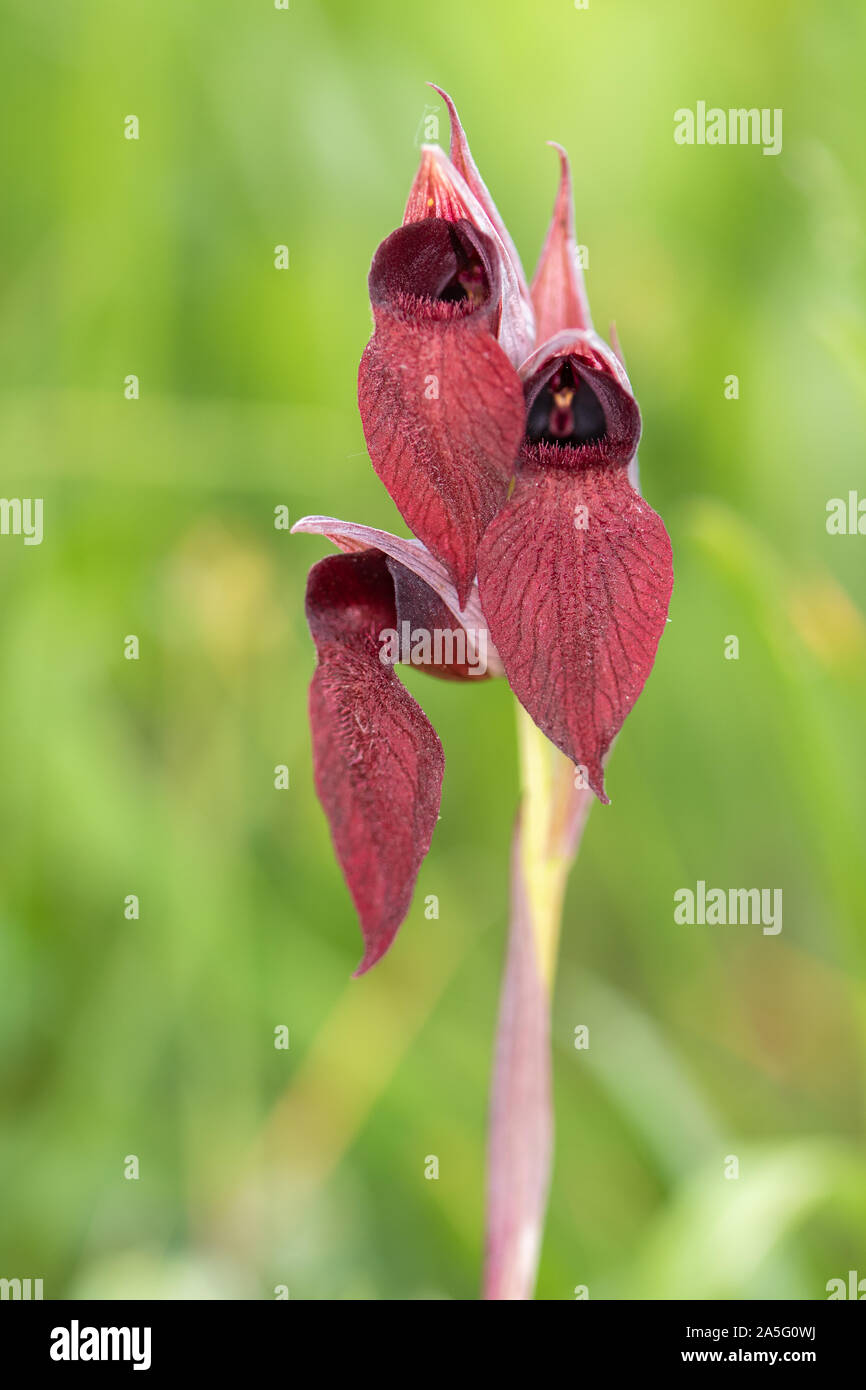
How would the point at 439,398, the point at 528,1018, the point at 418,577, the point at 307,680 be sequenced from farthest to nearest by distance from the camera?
the point at 307,680
the point at 528,1018
the point at 418,577
the point at 439,398

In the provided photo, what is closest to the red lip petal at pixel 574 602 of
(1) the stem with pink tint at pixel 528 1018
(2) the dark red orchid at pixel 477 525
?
(2) the dark red orchid at pixel 477 525

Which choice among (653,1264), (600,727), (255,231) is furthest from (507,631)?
(255,231)

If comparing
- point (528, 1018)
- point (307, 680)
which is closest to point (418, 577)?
point (528, 1018)

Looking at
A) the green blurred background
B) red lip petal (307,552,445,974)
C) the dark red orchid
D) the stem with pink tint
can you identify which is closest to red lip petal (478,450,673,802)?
the dark red orchid

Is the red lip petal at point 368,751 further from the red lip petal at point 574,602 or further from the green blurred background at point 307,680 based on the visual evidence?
the green blurred background at point 307,680

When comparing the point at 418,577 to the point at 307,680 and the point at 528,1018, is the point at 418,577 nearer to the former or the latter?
the point at 528,1018
